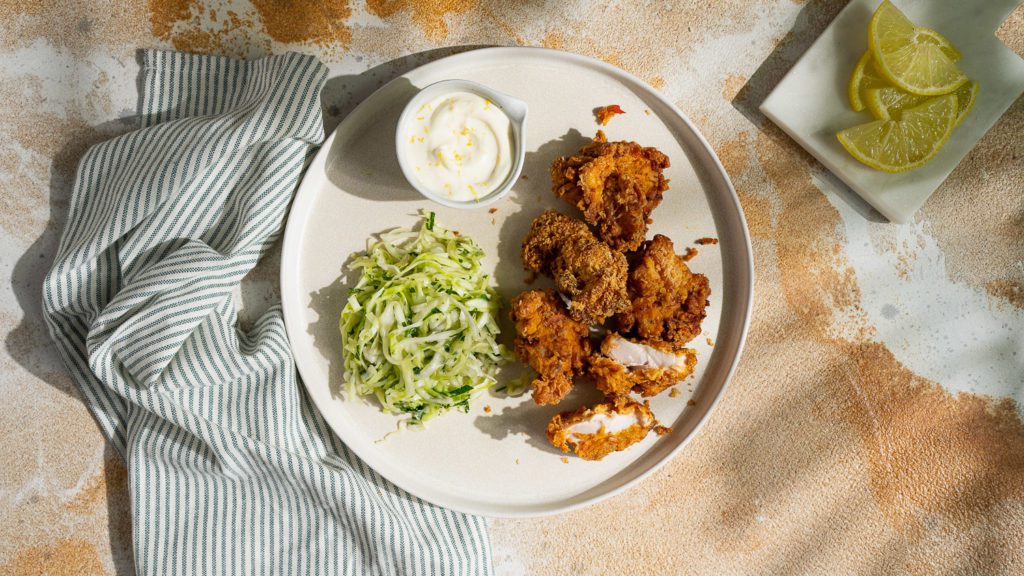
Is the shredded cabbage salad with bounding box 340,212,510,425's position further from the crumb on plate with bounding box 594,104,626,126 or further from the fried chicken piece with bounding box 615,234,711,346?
the crumb on plate with bounding box 594,104,626,126

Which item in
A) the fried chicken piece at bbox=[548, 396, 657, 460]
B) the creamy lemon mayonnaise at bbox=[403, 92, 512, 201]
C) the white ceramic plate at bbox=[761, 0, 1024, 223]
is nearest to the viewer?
the creamy lemon mayonnaise at bbox=[403, 92, 512, 201]

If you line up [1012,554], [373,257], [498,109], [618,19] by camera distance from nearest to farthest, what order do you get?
[498,109] < [373,257] < [618,19] < [1012,554]

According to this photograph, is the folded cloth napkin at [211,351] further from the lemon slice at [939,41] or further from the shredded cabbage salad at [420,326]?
the lemon slice at [939,41]

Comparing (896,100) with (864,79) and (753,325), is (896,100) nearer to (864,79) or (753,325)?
(864,79)

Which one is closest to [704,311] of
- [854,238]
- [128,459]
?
[854,238]

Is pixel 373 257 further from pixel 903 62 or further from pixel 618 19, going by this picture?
pixel 903 62

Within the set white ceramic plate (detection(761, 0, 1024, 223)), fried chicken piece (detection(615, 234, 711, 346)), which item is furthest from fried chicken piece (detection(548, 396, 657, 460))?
white ceramic plate (detection(761, 0, 1024, 223))
